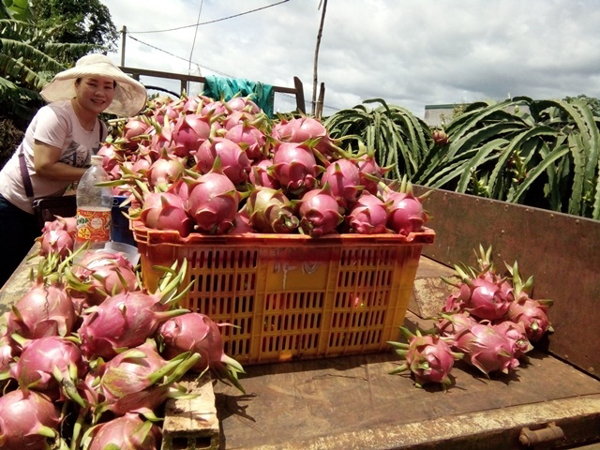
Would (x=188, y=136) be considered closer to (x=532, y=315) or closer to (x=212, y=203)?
(x=212, y=203)

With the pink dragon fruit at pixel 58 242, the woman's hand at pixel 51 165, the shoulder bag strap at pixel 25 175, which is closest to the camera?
the pink dragon fruit at pixel 58 242

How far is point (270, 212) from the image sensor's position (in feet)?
4.86

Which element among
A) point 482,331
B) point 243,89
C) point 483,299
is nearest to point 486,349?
point 482,331

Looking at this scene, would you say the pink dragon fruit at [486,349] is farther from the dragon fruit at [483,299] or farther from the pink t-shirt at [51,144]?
A: the pink t-shirt at [51,144]

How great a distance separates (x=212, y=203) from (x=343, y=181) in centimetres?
47

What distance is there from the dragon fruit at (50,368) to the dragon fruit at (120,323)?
5 centimetres

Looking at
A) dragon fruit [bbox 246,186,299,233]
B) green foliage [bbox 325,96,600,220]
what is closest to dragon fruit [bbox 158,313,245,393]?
dragon fruit [bbox 246,186,299,233]

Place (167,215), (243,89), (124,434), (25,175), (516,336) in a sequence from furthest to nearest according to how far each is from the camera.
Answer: (243,89) < (25,175) < (516,336) < (167,215) < (124,434)

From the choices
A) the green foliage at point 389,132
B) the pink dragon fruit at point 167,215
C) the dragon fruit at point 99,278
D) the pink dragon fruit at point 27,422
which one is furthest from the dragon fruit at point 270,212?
the green foliage at point 389,132

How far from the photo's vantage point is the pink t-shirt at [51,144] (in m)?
2.72

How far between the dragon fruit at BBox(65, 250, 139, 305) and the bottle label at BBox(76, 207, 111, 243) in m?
0.32

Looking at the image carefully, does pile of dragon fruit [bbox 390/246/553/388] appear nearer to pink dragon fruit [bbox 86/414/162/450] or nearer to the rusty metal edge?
the rusty metal edge

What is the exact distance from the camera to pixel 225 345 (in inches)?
59.1

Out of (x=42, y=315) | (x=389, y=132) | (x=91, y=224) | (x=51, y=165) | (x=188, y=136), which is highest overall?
(x=389, y=132)
